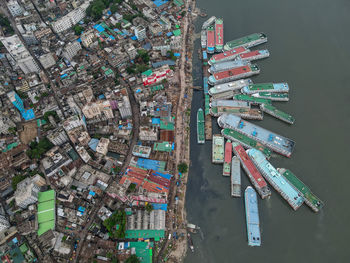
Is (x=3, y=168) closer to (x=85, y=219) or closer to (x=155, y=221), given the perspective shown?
(x=85, y=219)

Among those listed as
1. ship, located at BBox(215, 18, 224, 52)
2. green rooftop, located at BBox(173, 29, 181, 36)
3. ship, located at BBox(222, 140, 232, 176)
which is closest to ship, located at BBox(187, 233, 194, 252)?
ship, located at BBox(222, 140, 232, 176)

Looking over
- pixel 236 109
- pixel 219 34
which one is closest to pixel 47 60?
pixel 219 34

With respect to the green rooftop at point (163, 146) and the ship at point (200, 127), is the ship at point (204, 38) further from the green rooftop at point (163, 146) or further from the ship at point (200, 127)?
the green rooftop at point (163, 146)

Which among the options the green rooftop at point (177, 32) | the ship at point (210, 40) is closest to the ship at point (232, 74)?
the ship at point (210, 40)

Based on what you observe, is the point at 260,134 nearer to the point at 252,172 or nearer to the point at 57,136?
the point at 252,172

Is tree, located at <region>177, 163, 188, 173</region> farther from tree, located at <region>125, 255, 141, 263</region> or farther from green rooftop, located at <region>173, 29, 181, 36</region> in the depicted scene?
green rooftop, located at <region>173, 29, 181, 36</region>

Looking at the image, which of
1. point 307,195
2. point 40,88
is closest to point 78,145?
point 40,88
